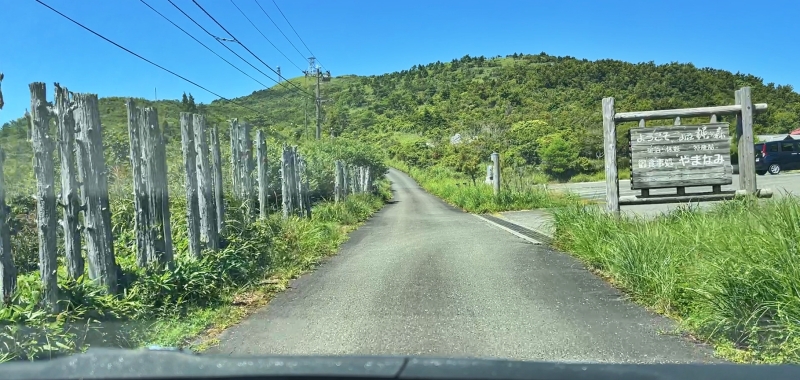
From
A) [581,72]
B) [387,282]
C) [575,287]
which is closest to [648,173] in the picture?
[575,287]

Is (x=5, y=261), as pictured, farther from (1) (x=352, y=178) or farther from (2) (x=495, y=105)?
(2) (x=495, y=105)

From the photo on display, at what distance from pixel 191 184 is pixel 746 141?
30.0 ft

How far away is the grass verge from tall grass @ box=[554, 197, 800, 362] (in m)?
4.19

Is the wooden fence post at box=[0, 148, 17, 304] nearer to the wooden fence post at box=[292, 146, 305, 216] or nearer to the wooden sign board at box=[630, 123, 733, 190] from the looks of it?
the wooden sign board at box=[630, 123, 733, 190]

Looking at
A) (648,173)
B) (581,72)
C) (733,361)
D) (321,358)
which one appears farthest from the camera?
(581,72)

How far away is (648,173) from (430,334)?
7.12 m

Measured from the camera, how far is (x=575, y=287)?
7469 millimetres

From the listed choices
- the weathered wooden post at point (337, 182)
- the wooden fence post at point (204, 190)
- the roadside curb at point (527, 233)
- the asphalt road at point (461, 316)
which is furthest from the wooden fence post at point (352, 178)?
the wooden fence post at point (204, 190)

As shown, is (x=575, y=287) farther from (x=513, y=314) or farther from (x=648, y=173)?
(x=648, y=173)

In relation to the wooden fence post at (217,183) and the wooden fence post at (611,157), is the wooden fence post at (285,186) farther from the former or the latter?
the wooden fence post at (611,157)

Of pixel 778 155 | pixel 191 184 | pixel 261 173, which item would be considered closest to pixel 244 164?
pixel 261 173

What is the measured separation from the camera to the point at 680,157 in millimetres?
11156

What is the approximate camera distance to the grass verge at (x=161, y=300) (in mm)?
4723

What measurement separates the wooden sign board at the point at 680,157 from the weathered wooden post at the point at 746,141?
0.86 ft
